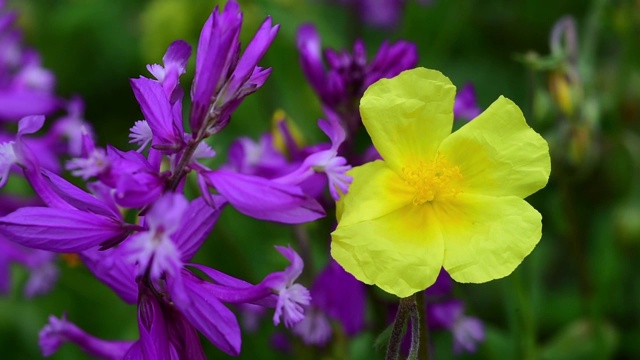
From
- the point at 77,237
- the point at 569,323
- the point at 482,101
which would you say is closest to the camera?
the point at 77,237

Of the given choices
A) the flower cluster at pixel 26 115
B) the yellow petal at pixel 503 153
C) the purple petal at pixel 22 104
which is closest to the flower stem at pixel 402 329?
the yellow petal at pixel 503 153

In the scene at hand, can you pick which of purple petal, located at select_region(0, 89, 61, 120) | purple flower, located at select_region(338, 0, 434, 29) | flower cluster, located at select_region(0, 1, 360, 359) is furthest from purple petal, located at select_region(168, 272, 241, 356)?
purple flower, located at select_region(338, 0, 434, 29)

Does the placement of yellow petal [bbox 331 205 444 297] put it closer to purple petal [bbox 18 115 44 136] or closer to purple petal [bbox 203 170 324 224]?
purple petal [bbox 203 170 324 224]

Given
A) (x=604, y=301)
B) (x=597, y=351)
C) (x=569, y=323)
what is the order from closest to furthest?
(x=597, y=351)
(x=604, y=301)
(x=569, y=323)

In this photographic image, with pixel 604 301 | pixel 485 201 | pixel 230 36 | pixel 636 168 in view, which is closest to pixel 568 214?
pixel 604 301

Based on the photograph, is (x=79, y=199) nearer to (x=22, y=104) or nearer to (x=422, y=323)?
(x=422, y=323)

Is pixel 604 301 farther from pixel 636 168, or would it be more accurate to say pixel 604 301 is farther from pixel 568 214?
pixel 636 168

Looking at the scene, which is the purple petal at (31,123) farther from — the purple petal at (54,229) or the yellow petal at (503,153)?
the yellow petal at (503,153)
